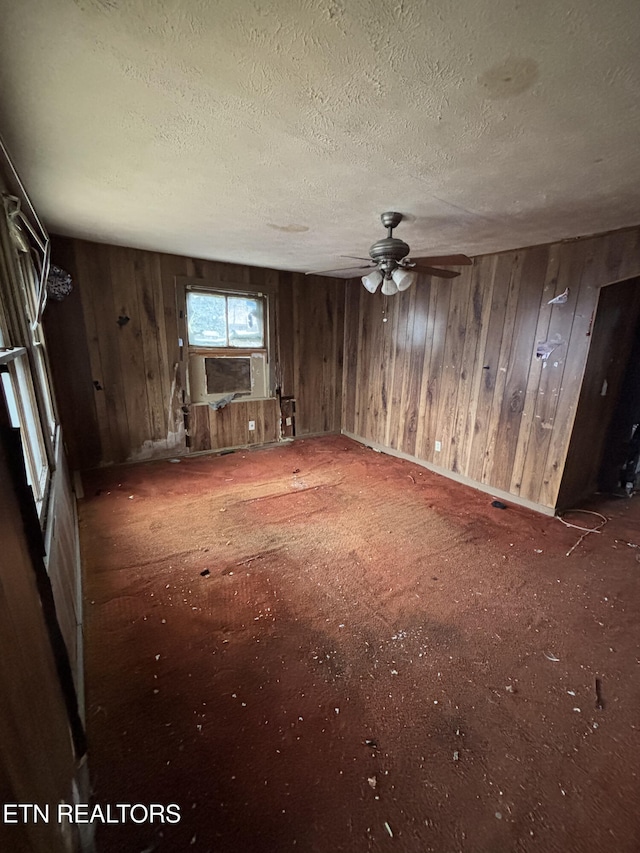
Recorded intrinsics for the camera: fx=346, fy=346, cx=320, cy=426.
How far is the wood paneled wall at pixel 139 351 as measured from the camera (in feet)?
11.2

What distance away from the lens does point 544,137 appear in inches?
54.3

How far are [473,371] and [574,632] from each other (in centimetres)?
238

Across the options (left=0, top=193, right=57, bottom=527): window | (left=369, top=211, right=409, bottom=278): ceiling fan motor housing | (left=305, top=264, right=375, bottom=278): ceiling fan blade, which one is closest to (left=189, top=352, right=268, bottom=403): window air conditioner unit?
(left=305, top=264, right=375, bottom=278): ceiling fan blade

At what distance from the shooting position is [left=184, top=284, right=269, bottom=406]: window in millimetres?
4039

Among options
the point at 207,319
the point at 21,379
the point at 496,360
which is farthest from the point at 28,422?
the point at 496,360

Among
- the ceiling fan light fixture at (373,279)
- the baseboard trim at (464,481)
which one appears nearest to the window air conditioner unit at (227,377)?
the baseboard trim at (464,481)

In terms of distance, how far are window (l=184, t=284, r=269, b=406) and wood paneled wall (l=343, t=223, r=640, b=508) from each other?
1.51m

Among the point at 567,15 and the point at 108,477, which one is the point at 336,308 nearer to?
the point at 108,477

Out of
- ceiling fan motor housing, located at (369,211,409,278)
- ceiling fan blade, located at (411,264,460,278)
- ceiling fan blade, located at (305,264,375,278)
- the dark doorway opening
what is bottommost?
the dark doorway opening

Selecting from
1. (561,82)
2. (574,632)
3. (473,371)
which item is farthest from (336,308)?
(574,632)

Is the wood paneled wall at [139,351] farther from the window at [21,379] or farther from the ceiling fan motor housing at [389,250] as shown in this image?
the ceiling fan motor housing at [389,250]

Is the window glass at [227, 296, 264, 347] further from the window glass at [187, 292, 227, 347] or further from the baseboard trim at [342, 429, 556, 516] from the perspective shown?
the baseboard trim at [342, 429, 556, 516]

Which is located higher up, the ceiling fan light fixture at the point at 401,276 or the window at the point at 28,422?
the ceiling fan light fixture at the point at 401,276

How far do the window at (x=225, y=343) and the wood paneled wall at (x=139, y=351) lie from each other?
0.45 feet
